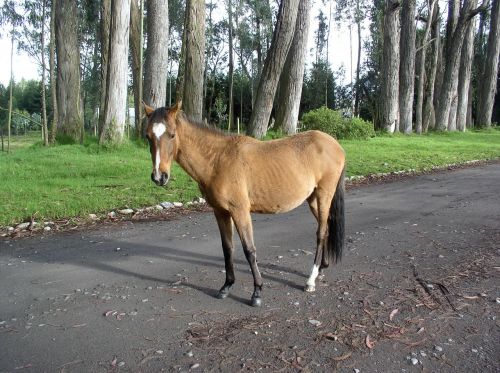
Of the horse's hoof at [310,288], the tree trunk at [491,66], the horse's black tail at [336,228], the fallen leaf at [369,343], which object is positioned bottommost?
the fallen leaf at [369,343]

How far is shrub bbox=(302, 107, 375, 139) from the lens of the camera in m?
20.5

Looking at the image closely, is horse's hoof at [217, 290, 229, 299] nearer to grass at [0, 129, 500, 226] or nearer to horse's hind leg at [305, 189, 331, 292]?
horse's hind leg at [305, 189, 331, 292]

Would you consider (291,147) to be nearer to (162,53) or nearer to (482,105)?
(162,53)

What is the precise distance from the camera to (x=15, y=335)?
3.53 meters

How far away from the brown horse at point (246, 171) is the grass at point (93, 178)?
4.23m

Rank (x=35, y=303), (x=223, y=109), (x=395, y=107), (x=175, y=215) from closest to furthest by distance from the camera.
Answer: (x=35, y=303) → (x=175, y=215) → (x=395, y=107) → (x=223, y=109)

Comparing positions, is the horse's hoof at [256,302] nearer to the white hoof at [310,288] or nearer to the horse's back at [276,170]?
the white hoof at [310,288]

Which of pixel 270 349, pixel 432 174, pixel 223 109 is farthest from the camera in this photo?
pixel 223 109

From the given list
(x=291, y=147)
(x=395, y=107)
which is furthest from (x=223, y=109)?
(x=291, y=147)

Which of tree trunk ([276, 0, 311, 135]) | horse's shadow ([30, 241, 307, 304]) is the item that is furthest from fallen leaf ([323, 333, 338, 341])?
Result: tree trunk ([276, 0, 311, 135])

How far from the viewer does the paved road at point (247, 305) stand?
3.19 m

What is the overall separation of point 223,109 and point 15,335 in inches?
1638

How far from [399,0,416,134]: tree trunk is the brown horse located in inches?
967

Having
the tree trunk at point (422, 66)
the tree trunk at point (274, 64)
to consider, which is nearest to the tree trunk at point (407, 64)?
the tree trunk at point (422, 66)
